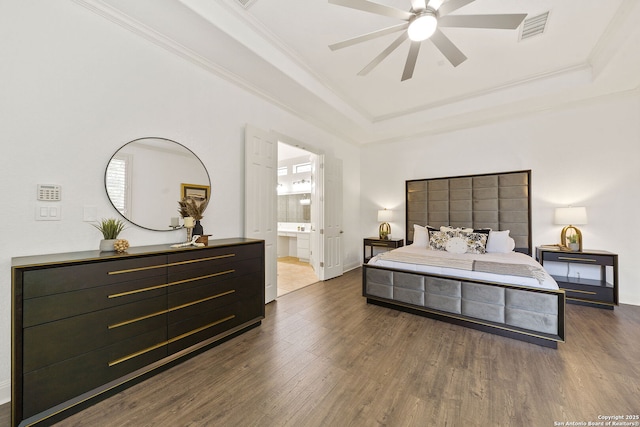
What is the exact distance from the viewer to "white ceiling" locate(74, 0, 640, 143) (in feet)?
7.23

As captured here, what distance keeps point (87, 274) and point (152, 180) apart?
105cm

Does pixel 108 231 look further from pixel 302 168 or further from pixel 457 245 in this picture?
pixel 302 168

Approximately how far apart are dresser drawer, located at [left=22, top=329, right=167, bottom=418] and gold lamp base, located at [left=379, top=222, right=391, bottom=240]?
419cm

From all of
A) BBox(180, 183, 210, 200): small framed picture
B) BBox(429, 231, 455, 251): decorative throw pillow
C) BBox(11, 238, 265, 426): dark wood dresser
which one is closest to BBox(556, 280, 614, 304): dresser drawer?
BBox(429, 231, 455, 251): decorative throw pillow

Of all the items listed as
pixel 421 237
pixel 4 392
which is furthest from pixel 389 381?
pixel 421 237

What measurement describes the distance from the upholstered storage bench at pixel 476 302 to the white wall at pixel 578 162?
2.13 m

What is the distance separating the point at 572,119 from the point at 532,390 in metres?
4.07

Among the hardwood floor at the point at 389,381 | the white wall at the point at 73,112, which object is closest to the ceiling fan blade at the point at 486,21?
the white wall at the point at 73,112

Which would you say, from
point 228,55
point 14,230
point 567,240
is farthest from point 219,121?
point 567,240

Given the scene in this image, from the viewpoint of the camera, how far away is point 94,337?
63.3 inches

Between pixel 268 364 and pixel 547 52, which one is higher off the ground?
pixel 547 52

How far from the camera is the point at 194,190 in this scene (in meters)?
2.65

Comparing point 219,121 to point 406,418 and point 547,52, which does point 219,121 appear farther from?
point 547,52

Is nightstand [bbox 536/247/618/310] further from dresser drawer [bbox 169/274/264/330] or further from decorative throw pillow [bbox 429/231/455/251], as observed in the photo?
dresser drawer [bbox 169/274/264/330]
